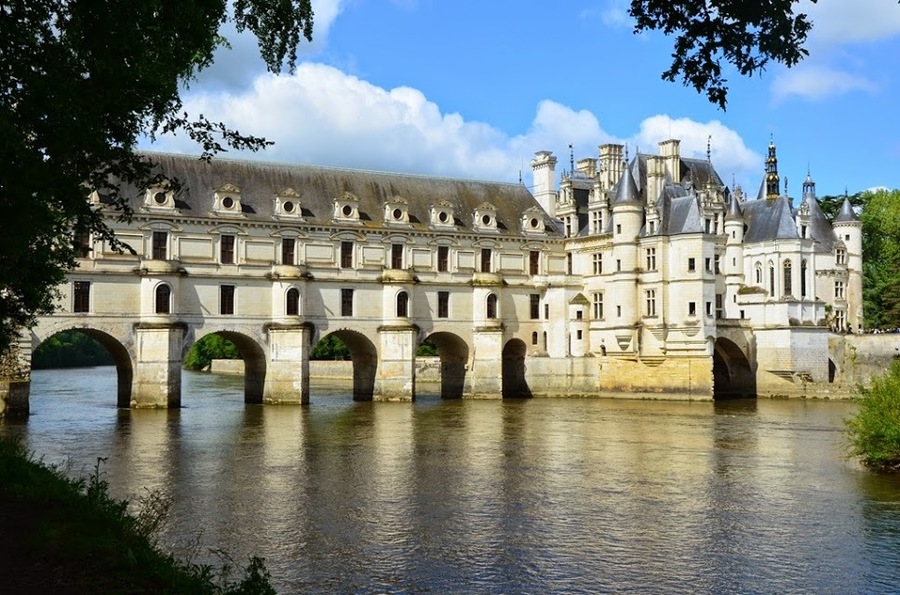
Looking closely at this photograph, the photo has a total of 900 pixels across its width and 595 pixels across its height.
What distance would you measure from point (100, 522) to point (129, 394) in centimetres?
3591

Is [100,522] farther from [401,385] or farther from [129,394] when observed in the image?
[401,385]

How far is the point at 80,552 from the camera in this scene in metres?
10.2

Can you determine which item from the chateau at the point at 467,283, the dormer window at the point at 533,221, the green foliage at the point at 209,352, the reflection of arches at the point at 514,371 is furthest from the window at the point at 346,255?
the green foliage at the point at 209,352

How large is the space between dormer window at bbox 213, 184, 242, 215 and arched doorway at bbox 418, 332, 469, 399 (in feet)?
40.7

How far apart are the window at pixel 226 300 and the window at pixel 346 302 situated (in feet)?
18.4

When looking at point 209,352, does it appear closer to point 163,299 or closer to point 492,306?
point 492,306

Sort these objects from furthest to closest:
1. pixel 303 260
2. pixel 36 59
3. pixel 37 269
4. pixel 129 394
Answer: pixel 303 260 → pixel 129 394 → pixel 37 269 → pixel 36 59

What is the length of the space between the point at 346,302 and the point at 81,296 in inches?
497

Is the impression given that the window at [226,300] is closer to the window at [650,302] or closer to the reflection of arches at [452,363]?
the reflection of arches at [452,363]

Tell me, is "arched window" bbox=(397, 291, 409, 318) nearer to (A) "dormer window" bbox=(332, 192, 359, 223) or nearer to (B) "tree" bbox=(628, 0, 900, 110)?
(A) "dormer window" bbox=(332, 192, 359, 223)

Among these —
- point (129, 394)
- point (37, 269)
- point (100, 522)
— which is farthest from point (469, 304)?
point (100, 522)

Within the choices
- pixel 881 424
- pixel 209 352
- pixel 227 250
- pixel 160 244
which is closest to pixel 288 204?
pixel 227 250

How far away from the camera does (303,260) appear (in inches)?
1961

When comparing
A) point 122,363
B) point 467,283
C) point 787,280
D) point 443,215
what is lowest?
point 122,363
